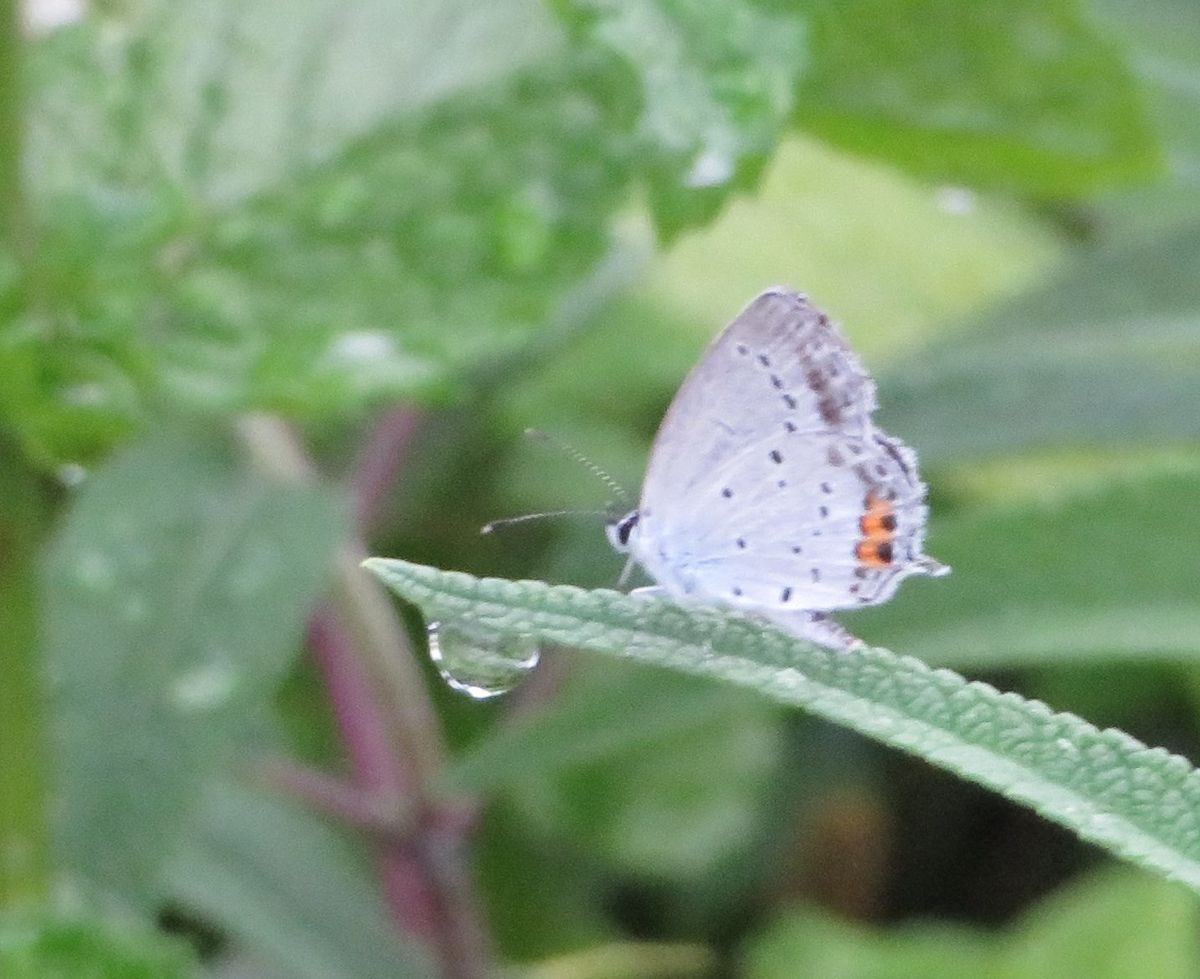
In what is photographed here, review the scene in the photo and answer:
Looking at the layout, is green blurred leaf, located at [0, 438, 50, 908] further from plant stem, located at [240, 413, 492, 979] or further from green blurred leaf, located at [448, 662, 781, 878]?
green blurred leaf, located at [448, 662, 781, 878]

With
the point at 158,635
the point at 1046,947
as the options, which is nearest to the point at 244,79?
the point at 158,635

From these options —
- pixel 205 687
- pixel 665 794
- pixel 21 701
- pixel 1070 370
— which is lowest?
pixel 21 701

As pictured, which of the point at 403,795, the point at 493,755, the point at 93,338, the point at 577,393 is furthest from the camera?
the point at 577,393

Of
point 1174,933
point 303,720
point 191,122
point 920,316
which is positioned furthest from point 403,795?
point 920,316

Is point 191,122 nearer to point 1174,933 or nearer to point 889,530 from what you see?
point 889,530

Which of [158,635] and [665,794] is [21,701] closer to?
[158,635]

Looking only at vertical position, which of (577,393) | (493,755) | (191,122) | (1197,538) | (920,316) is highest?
(920,316)
